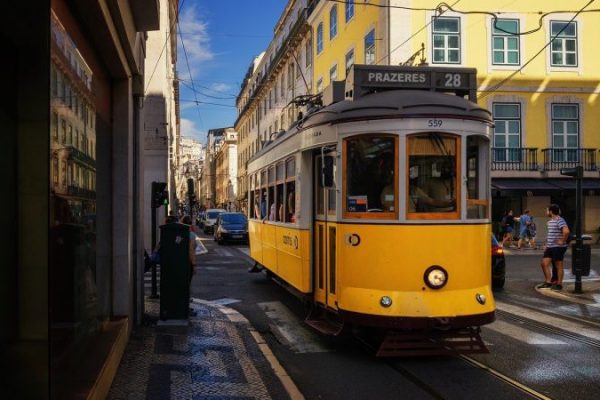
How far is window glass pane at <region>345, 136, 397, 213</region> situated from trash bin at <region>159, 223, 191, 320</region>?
2.78 m

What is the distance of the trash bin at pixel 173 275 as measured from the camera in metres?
8.27

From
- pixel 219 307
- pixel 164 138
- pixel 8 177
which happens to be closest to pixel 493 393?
pixel 8 177

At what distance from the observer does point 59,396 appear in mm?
4051

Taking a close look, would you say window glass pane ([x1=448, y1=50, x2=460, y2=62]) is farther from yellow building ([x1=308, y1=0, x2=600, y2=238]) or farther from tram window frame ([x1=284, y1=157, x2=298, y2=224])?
tram window frame ([x1=284, y1=157, x2=298, y2=224])

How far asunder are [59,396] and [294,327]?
4.94 meters

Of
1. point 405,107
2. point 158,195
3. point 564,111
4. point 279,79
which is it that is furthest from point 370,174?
point 279,79

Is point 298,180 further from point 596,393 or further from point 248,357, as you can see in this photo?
point 596,393

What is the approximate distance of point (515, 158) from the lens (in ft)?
89.5

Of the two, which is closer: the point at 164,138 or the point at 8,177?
the point at 8,177

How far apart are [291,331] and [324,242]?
1720 mm

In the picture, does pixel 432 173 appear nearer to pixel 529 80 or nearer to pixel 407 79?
pixel 407 79

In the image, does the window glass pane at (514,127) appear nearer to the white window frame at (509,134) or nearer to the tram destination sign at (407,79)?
the white window frame at (509,134)

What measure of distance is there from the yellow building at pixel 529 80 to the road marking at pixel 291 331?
17804 mm

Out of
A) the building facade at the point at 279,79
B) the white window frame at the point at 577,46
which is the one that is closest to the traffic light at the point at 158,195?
the building facade at the point at 279,79
